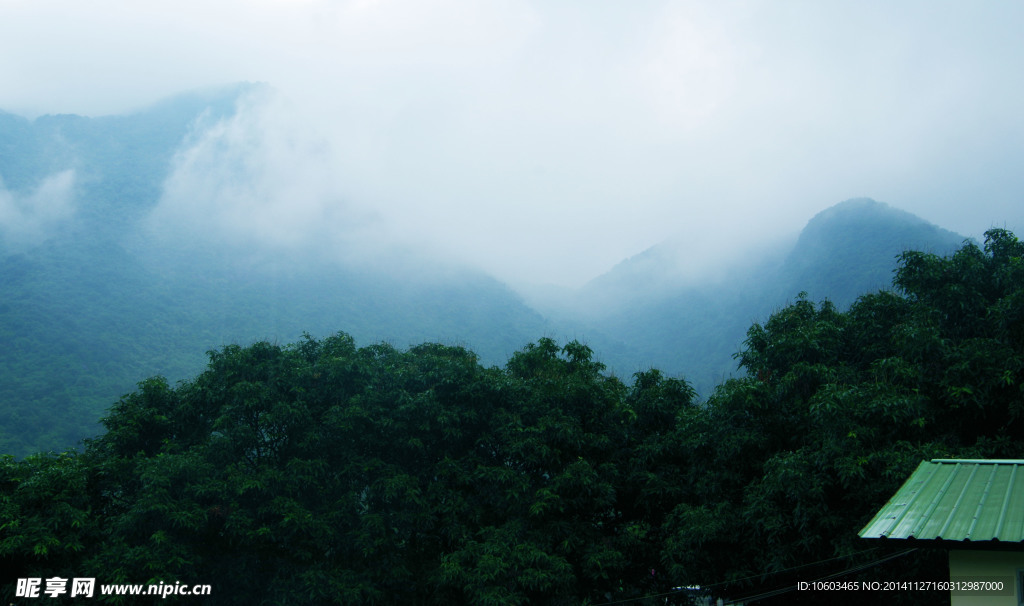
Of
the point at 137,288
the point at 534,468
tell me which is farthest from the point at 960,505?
the point at 137,288

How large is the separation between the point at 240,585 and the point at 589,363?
8890 mm

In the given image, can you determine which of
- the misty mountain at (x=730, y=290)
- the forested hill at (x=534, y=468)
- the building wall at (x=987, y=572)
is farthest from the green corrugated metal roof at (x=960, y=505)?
the misty mountain at (x=730, y=290)

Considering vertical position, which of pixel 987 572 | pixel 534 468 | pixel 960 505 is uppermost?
pixel 534 468

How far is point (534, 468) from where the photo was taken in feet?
46.3

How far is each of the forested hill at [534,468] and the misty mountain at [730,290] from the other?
83.1 feet

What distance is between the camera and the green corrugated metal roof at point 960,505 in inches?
241

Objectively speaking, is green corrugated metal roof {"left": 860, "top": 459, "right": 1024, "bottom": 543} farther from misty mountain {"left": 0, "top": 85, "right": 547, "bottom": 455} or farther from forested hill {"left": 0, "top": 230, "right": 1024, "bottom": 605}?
misty mountain {"left": 0, "top": 85, "right": 547, "bottom": 455}

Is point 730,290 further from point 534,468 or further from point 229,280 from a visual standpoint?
point 534,468

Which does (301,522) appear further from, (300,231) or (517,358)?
(300,231)

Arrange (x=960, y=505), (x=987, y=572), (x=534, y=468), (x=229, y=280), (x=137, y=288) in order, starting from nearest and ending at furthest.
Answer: (x=987, y=572)
(x=960, y=505)
(x=534, y=468)
(x=137, y=288)
(x=229, y=280)

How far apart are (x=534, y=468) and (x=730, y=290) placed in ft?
168

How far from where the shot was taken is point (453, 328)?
185ft

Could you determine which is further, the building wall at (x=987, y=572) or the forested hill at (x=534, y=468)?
the forested hill at (x=534, y=468)

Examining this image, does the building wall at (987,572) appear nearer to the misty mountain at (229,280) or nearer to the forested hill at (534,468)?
the forested hill at (534,468)
